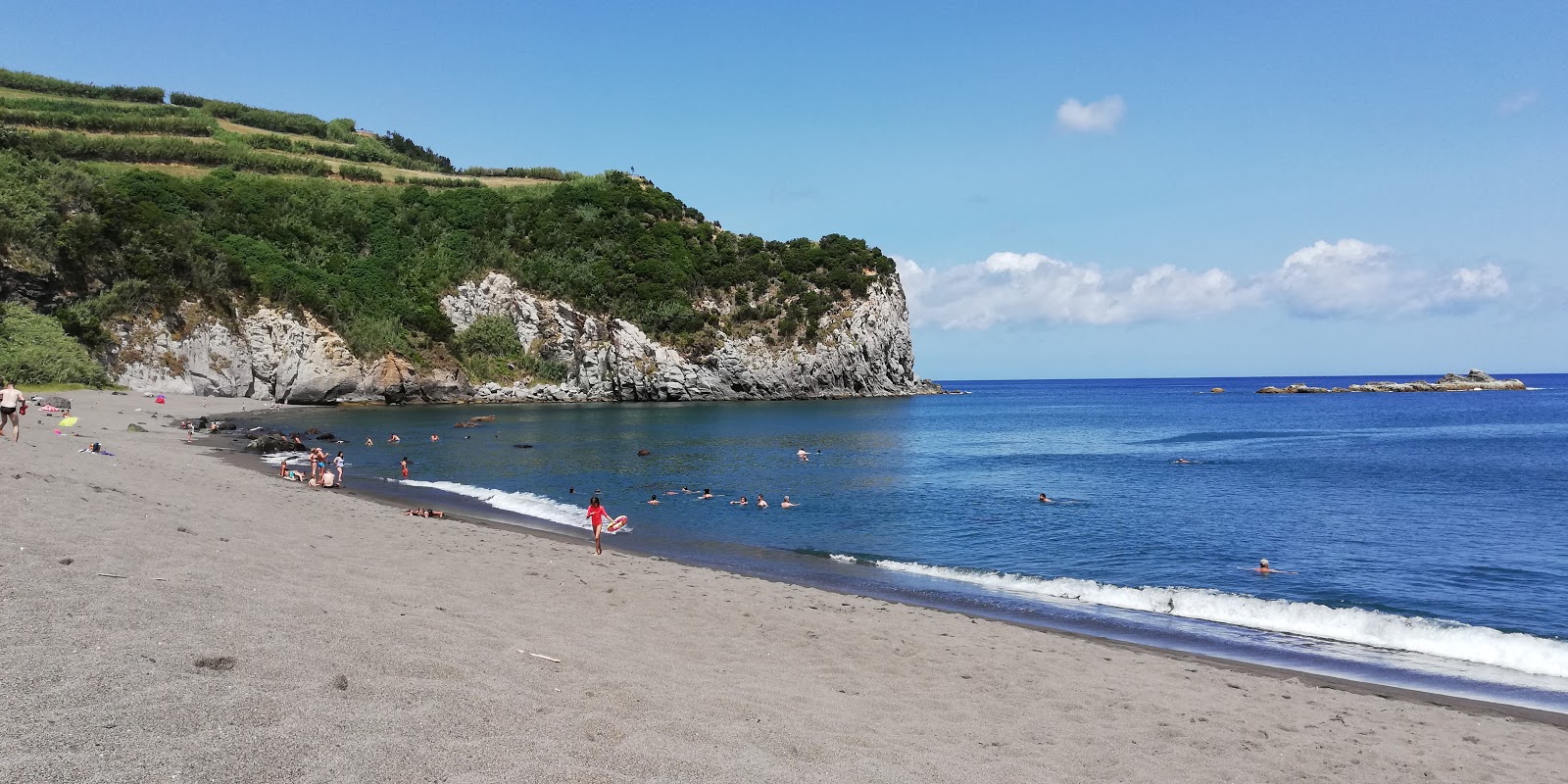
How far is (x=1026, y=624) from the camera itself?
14078mm

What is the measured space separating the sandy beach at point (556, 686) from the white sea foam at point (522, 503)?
931 centimetres

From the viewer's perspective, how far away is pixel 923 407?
285 feet

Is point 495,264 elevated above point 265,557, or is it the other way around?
point 495,264

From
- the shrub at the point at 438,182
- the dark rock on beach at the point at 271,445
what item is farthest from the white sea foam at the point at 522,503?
the shrub at the point at 438,182

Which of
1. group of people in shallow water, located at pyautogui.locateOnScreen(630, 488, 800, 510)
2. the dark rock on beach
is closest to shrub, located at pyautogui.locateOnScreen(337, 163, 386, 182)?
the dark rock on beach

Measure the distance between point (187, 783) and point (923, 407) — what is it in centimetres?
8434

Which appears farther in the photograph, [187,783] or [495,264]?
[495,264]

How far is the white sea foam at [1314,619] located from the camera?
41.7 feet

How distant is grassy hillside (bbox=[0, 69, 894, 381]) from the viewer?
190 feet

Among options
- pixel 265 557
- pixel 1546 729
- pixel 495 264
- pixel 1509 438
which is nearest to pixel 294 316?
pixel 495 264

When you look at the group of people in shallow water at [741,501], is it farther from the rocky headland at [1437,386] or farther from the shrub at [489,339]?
the rocky headland at [1437,386]

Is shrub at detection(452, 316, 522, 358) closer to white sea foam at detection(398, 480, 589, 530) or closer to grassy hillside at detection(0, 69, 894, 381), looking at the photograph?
grassy hillside at detection(0, 69, 894, 381)

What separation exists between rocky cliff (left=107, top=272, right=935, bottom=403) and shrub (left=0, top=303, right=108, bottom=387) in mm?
6347

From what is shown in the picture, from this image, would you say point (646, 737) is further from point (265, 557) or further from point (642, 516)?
point (642, 516)
